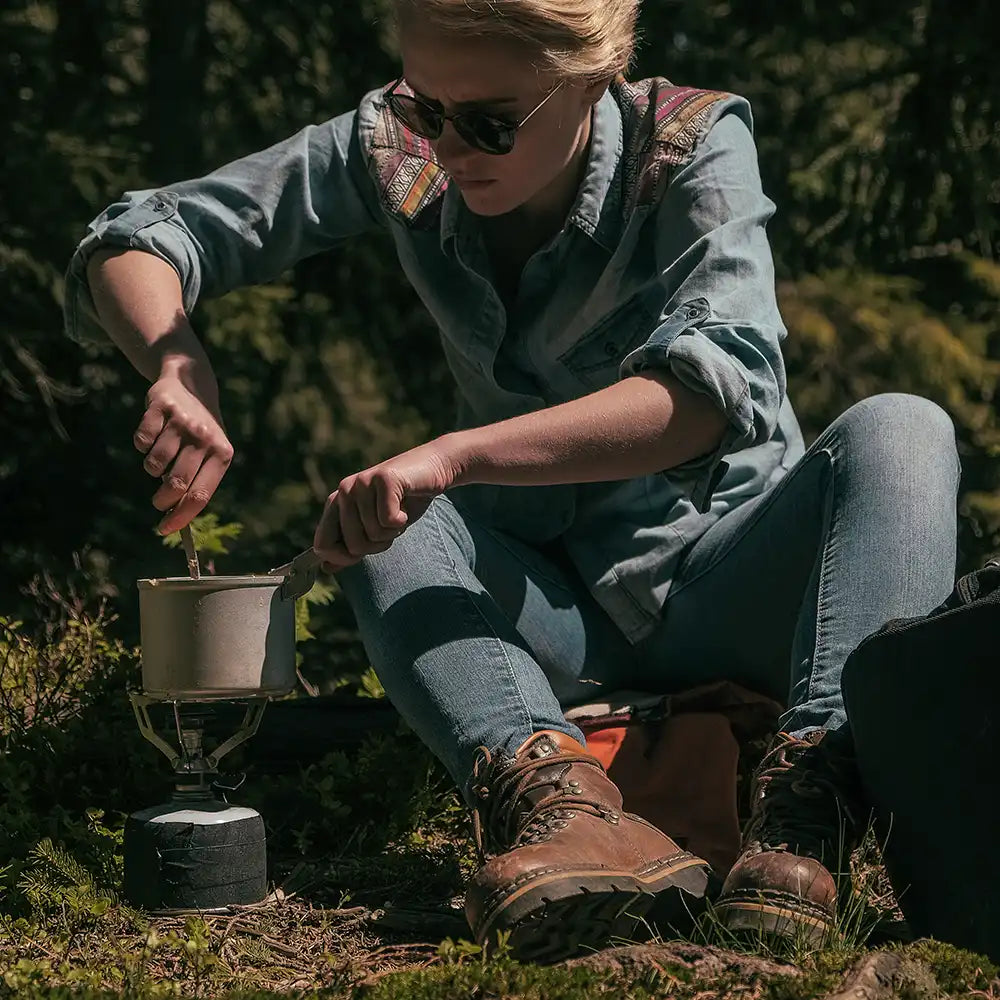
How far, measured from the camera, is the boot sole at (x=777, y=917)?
1991 mm

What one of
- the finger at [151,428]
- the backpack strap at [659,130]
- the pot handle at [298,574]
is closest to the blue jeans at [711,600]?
the pot handle at [298,574]

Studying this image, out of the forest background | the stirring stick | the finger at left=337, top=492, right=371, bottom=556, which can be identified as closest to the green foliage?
the finger at left=337, top=492, right=371, bottom=556

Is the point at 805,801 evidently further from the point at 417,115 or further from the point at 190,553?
the point at 417,115

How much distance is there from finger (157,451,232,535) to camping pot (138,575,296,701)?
12 cm

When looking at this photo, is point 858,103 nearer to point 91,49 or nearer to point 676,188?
point 91,49

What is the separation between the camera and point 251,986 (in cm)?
204

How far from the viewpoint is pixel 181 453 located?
2.47 m

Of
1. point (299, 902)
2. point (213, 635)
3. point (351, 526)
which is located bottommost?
point (299, 902)

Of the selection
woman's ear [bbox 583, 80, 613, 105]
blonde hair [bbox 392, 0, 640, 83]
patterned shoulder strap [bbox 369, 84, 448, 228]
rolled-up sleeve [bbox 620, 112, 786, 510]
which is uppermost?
blonde hair [bbox 392, 0, 640, 83]

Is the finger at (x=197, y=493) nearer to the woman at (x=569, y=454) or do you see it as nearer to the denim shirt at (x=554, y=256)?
the woman at (x=569, y=454)

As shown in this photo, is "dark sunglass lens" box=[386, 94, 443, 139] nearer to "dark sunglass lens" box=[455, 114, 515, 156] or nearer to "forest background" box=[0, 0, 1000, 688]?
"dark sunglass lens" box=[455, 114, 515, 156]

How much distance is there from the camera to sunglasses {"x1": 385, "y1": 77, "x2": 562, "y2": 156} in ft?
8.36

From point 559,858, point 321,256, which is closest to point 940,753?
point 559,858

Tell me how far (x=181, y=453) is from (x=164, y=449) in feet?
0.10
